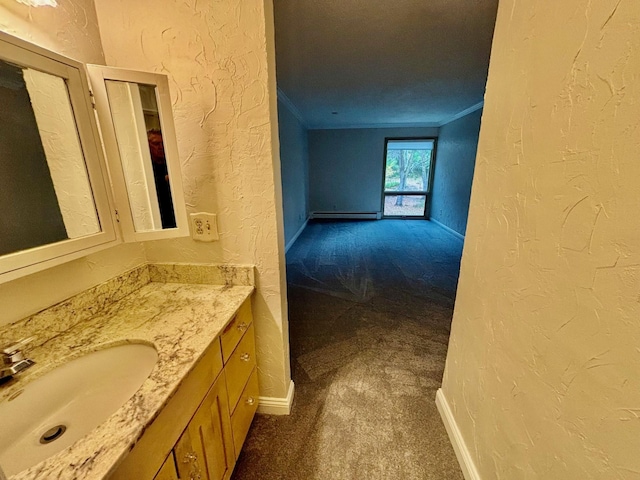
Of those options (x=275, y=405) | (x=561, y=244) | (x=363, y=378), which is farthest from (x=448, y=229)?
(x=561, y=244)

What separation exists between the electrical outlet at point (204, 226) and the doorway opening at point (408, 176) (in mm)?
5847

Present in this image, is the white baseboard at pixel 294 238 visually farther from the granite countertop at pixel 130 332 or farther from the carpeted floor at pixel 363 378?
the granite countertop at pixel 130 332

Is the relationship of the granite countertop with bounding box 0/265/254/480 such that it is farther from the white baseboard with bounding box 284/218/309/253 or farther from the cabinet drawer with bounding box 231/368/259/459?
the white baseboard with bounding box 284/218/309/253

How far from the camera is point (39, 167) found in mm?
770

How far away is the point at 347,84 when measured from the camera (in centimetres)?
310

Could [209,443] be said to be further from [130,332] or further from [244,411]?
[130,332]

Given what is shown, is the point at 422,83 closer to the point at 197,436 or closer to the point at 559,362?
the point at 559,362

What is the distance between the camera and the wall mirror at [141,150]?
85cm

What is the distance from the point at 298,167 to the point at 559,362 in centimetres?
502

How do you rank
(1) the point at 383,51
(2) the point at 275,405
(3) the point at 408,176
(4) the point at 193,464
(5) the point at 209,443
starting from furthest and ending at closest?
(3) the point at 408,176 → (1) the point at 383,51 → (2) the point at 275,405 → (5) the point at 209,443 → (4) the point at 193,464

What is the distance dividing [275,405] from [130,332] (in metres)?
0.91

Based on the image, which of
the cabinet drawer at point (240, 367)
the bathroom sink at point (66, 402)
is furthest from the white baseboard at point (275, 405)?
the bathroom sink at point (66, 402)

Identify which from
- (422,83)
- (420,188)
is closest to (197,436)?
(422,83)

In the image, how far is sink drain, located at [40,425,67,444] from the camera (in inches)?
24.8
